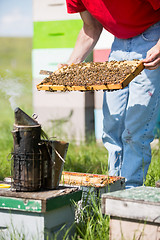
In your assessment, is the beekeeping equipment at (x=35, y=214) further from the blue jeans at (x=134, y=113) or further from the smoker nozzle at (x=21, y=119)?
the blue jeans at (x=134, y=113)

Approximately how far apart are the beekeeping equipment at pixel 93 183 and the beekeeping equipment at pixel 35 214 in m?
0.22

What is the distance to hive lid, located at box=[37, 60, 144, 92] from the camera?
242 cm

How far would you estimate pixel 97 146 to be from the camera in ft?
15.0

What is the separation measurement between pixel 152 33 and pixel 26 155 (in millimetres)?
1211

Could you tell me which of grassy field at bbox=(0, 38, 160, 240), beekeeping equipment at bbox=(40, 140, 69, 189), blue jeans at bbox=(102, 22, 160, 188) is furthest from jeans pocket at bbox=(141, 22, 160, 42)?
beekeeping equipment at bbox=(40, 140, 69, 189)

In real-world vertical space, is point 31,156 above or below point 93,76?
below

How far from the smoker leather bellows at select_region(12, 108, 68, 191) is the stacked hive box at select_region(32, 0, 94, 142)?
100 inches

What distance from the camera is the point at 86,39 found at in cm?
301

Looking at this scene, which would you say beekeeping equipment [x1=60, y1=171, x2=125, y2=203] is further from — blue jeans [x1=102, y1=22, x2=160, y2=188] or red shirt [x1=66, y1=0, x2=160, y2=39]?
red shirt [x1=66, y1=0, x2=160, y2=39]

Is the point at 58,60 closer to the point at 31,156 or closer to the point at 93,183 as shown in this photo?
the point at 93,183

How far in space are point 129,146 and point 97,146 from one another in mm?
1715

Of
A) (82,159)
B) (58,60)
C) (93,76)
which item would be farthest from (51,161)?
(58,60)

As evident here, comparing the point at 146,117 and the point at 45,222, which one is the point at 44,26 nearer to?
the point at 146,117

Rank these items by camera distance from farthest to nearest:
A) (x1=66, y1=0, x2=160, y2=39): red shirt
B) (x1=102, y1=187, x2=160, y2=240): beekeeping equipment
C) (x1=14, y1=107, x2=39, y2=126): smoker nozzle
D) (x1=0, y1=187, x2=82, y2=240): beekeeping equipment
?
(x1=66, y1=0, x2=160, y2=39): red shirt, (x1=14, y1=107, x2=39, y2=126): smoker nozzle, (x1=0, y1=187, x2=82, y2=240): beekeeping equipment, (x1=102, y1=187, x2=160, y2=240): beekeeping equipment
